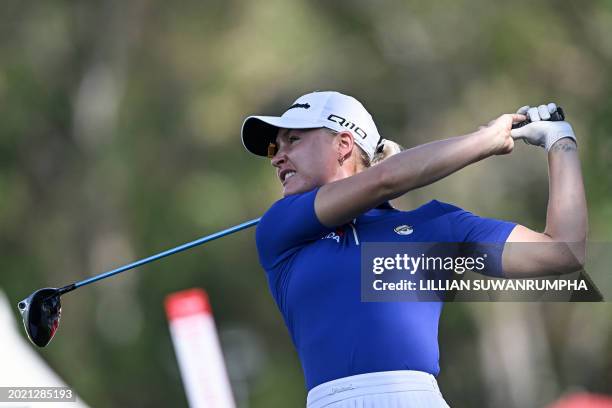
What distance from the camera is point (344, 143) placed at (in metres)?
5.26

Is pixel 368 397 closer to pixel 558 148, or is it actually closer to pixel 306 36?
pixel 558 148

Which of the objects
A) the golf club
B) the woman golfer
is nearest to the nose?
the woman golfer

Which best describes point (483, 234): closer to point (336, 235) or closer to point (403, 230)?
point (403, 230)

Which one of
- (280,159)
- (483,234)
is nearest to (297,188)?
(280,159)

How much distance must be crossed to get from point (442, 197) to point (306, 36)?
11.6ft

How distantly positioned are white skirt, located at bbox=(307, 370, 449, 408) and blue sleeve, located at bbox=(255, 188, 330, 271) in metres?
0.52

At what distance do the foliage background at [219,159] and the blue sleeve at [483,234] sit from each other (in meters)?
14.5

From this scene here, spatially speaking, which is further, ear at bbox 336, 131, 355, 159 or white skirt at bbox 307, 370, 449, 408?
ear at bbox 336, 131, 355, 159

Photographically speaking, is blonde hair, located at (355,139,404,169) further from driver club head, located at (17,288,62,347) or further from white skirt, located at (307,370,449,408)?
driver club head, located at (17,288,62,347)

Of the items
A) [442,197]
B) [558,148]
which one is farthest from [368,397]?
[442,197]

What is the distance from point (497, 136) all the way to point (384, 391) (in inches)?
38.2

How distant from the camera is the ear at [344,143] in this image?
5.25 m

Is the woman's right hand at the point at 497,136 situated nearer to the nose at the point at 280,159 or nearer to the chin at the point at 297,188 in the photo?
the chin at the point at 297,188

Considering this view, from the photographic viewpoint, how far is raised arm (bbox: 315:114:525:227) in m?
4.67
